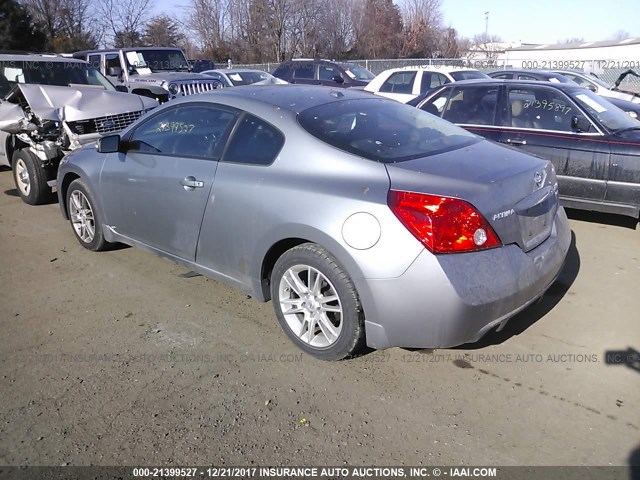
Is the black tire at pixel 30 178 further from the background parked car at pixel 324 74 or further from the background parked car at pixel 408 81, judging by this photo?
the background parked car at pixel 324 74

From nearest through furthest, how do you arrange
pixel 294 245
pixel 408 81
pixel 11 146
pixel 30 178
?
pixel 294 245
pixel 30 178
pixel 11 146
pixel 408 81

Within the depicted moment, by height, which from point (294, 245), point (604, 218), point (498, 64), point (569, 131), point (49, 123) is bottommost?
point (604, 218)

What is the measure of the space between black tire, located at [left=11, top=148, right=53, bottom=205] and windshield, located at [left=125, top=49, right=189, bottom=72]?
7.81 meters

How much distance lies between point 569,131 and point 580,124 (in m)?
0.14

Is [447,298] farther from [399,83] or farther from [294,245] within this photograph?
[399,83]

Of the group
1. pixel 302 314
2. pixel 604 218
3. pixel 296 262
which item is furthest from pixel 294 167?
pixel 604 218

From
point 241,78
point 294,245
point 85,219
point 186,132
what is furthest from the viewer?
point 241,78

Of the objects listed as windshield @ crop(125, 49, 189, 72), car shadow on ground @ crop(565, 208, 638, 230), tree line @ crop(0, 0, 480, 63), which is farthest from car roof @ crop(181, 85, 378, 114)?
tree line @ crop(0, 0, 480, 63)

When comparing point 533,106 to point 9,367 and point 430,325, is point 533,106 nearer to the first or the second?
point 430,325

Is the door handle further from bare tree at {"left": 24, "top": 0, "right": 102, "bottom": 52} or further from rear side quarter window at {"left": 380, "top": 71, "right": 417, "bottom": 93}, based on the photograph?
bare tree at {"left": 24, "top": 0, "right": 102, "bottom": 52}

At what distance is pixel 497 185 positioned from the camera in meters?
2.96

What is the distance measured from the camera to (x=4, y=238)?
5609 millimetres

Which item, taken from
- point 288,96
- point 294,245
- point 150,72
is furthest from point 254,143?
point 150,72

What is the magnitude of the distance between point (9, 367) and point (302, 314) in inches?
71.6
